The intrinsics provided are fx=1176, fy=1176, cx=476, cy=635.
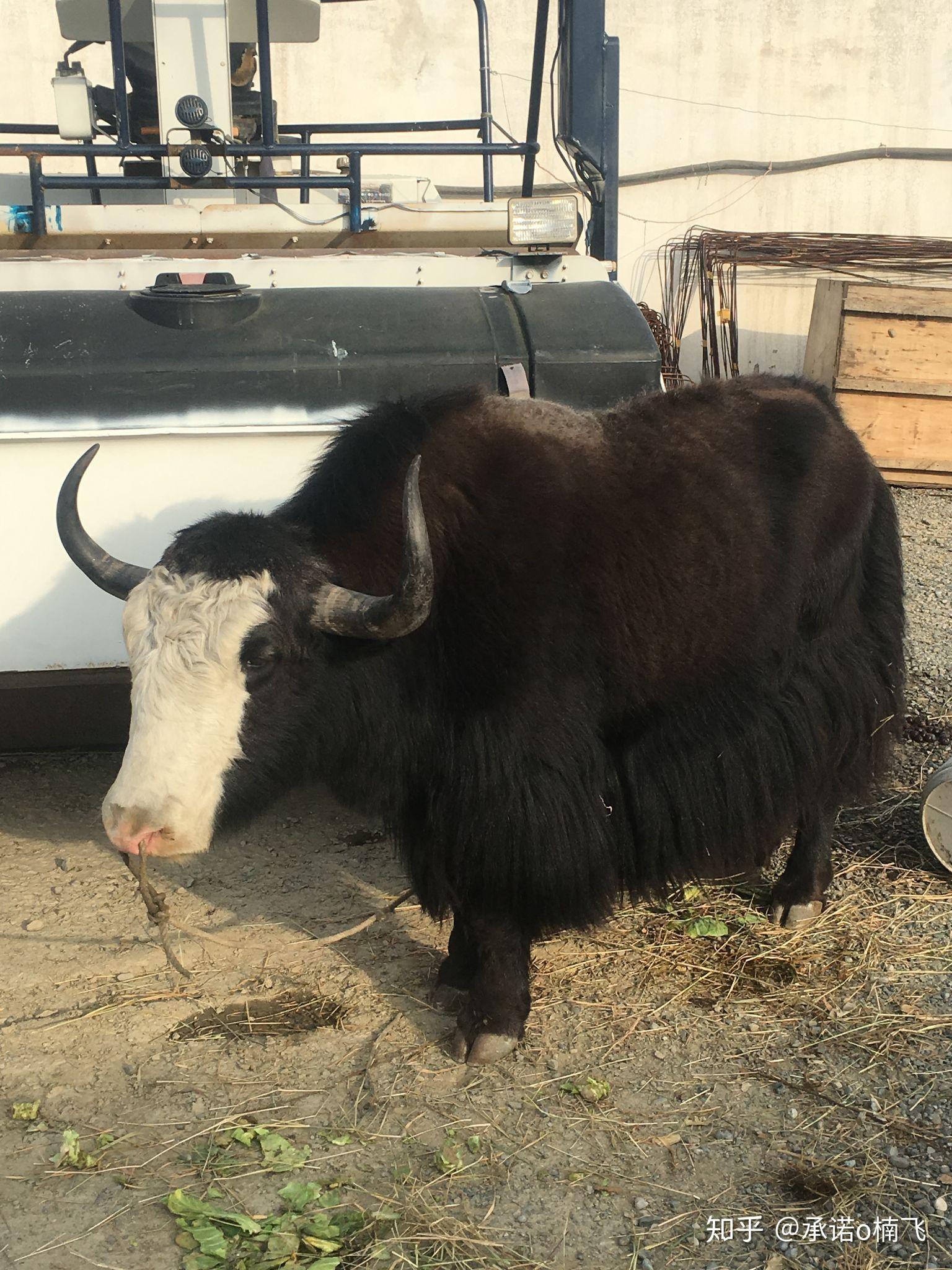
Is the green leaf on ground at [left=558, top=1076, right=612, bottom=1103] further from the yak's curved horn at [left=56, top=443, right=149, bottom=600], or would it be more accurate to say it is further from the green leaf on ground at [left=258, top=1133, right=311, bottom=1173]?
the yak's curved horn at [left=56, top=443, right=149, bottom=600]

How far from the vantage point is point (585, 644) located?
315cm

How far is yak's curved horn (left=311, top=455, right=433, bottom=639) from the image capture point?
2.65 m

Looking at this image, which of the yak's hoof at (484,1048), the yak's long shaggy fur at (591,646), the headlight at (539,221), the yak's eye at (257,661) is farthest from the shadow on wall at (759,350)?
the yak's eye at (257,661)

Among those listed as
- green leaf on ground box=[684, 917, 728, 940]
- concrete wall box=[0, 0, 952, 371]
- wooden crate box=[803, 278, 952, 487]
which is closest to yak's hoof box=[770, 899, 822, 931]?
green leaf on ground box=[684, 917, 728, 940]

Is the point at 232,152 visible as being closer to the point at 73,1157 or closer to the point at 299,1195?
the point at 73,1157

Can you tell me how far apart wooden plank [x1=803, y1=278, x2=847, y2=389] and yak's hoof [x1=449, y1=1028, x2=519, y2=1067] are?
7375 mm

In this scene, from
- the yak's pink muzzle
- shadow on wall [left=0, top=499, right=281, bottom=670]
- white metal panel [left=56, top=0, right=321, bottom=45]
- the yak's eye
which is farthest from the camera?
white metal panel [left=56, top=0, right=321, bottom=45]

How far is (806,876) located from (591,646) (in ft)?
4.27

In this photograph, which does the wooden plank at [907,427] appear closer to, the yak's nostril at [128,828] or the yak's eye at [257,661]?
the yak's eye at [257,661]

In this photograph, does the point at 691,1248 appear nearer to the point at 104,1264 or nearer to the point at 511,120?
Result: the point at 104,1264

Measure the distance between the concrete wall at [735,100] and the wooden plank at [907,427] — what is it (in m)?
3.39

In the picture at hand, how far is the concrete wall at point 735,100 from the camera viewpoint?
12219 mm

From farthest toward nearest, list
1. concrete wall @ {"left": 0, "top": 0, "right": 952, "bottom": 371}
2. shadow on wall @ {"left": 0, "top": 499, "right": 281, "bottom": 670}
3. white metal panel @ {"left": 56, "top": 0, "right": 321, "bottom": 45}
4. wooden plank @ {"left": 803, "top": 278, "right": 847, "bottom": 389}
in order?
concrete wall @ {"left": 0, "top": 0, "right": 952, "bottom": 371}, wooden plank @ {"left": 803, "top": 278, "right": 847, "bottom": 389}, white metal panel @ {"left": 56, "top": 0, "right": 321, "bottom": 45}, shadow on wall @ {"left": 0, "top": 499, "right": 281, "bottom": 670}

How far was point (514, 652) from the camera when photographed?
301 centimetres
